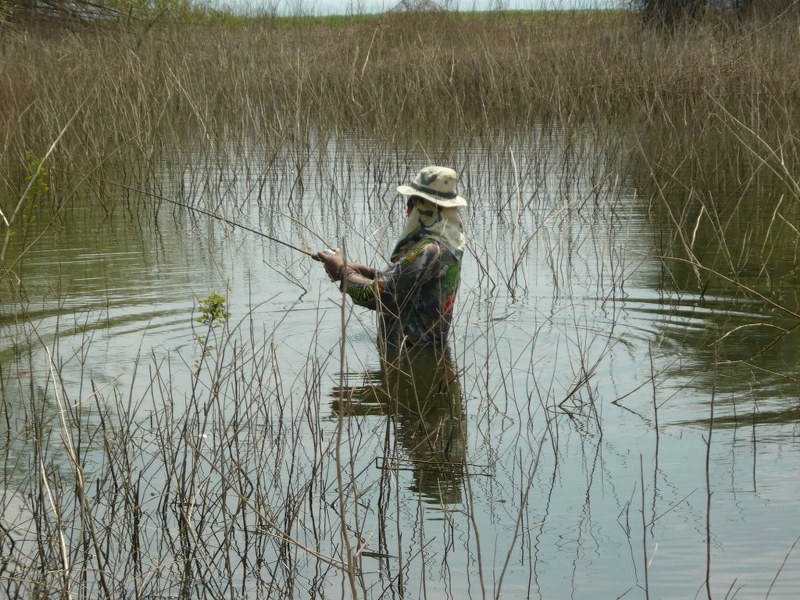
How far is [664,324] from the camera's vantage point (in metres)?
6.18

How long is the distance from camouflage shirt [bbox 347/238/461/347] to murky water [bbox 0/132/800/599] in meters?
0.19

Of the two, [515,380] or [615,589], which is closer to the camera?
[615,589]

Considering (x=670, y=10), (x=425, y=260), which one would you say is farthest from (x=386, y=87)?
(x=425, y=260)

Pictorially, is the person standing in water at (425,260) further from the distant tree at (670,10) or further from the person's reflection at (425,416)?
the distant tree at (670,10)

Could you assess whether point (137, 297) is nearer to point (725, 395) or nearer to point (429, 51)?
point (725, 395)

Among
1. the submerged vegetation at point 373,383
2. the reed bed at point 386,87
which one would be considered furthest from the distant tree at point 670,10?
the submerged vegetation at point 373,383

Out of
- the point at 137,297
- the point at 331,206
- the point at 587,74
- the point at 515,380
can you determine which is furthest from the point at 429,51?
the point at 515,380

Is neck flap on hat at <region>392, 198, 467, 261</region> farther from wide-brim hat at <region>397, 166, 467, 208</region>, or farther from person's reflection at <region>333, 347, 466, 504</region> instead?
person's reflection at <region>333, 347, 466, 504</region>

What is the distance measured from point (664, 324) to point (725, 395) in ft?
3.22

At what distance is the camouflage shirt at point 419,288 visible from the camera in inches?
210

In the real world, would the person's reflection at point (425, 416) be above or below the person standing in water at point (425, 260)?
below

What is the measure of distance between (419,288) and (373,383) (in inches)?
20.6

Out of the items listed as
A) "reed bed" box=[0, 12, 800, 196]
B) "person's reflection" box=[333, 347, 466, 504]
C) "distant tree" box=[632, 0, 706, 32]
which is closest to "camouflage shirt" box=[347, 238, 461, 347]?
"person's reflection" box=[333, 347, 466, 504]

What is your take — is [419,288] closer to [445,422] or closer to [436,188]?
[436,188]
